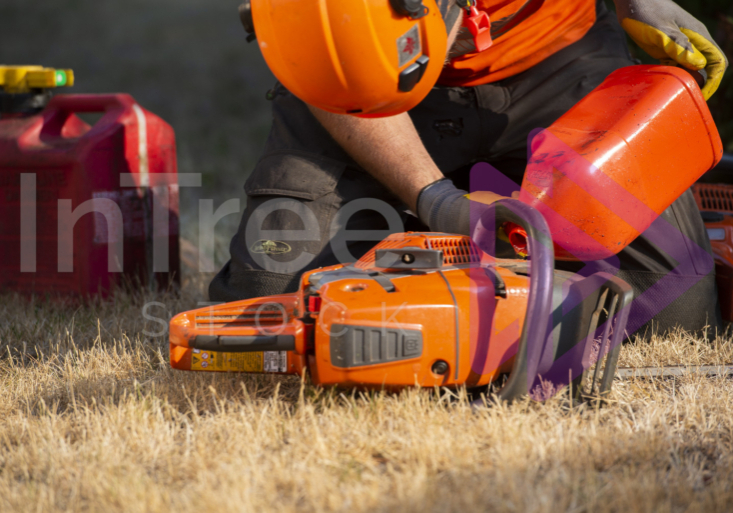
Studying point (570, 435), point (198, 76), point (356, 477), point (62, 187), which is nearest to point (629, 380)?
point (570, 435)

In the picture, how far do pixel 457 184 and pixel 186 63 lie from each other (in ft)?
25.0

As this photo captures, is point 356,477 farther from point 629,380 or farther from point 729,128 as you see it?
point 729,128

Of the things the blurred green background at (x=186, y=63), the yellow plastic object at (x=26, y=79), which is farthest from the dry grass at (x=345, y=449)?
the blurred green background at (x=186, y=63)

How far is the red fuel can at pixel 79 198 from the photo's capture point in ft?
8.75

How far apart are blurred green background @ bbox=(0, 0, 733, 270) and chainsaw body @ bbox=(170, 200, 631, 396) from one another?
6.47ft

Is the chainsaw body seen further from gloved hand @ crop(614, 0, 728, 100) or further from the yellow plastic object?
the yellow plastic object

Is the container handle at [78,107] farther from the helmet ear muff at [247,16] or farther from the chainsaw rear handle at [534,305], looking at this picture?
the chainsaw rear handle at [534,305]

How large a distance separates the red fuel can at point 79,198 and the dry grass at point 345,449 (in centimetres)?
104

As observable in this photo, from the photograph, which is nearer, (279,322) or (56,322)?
(279,322)

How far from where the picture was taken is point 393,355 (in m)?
1.35

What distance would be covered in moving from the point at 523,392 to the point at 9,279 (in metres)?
2.34

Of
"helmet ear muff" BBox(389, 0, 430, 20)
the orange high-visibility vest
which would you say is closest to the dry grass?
"helmet ear muff" BBox(389, 0, 430, 20)

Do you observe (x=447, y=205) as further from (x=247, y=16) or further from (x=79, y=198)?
(x=79, y=198)

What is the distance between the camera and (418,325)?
1.34 metres
